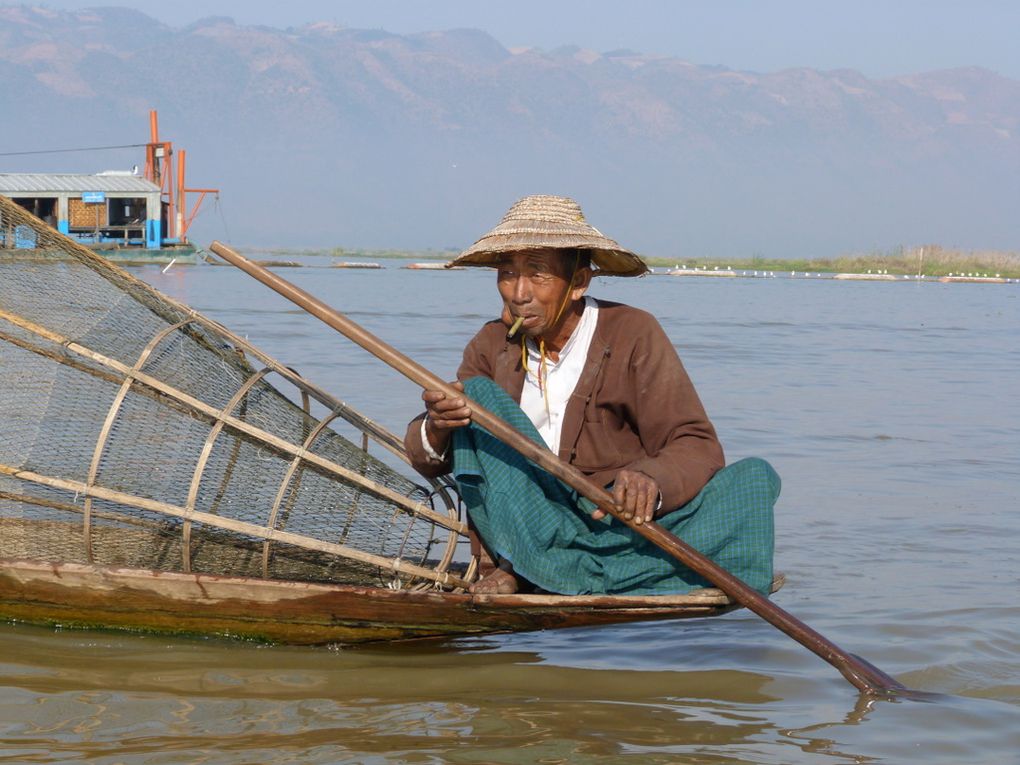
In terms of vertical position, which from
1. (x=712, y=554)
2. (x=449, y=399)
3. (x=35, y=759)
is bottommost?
(x=35, y=759)

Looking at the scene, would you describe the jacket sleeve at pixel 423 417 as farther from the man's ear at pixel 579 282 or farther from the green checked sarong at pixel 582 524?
the man's ear at pixel 579 282

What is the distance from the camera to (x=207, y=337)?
12.6 ft

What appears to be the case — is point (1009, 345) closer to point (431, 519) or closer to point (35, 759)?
point (431, 519)

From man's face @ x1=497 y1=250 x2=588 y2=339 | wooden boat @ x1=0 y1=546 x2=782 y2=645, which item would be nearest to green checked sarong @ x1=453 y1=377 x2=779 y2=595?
wooden boat @ x1=0 y1=546 x2=782 y2=645

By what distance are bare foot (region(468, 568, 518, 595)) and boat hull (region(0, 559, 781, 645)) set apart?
66mm

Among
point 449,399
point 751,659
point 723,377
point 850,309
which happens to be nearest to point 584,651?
point 751,659

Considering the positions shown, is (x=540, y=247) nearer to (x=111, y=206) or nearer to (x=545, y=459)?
(x=545, y=459)

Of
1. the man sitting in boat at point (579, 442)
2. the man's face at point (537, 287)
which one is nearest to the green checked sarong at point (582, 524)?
the man sitting in boat at point (579, 442)

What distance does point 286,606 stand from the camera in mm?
3459

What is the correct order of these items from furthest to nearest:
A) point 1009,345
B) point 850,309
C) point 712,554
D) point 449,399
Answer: point 850,309, point 1009,345, point 712,554, point 449,399

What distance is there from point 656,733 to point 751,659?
736 millimetres

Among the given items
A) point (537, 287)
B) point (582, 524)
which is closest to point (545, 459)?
point (582, 524)

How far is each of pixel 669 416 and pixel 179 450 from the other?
4.56 ft

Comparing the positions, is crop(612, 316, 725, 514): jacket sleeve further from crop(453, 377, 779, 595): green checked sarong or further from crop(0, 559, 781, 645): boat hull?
crop(0, 559, 781, 645): boat hull
